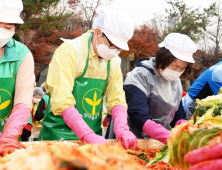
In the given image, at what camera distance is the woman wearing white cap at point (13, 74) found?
6.57 feet

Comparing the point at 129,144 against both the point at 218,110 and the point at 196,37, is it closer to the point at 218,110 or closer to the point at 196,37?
the point at 218,110

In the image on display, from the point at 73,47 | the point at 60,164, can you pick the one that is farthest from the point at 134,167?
the point at 73,47

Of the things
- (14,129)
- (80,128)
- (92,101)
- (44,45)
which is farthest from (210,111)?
(44,45)

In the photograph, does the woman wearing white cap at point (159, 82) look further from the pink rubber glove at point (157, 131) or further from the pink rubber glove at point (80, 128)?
the pink rubber glove at point (80, 128)

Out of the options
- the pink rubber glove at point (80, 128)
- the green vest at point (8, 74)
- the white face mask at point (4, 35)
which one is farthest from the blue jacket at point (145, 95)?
the white face mask at point (4, 35)

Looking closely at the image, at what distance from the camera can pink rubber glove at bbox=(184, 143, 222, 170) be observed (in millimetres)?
782

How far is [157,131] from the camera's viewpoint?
7.87 ft

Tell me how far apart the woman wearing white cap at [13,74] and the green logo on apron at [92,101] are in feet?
1.86

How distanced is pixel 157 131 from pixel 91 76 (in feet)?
2.94

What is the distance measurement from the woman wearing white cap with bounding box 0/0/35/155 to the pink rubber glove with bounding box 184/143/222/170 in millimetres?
1529

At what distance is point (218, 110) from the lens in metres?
1.51

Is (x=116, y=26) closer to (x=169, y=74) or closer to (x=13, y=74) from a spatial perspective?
(x=169, y=74)

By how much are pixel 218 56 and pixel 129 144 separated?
75.8ft

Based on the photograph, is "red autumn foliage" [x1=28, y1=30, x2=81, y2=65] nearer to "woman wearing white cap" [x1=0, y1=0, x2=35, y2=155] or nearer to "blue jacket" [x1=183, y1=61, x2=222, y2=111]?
"blue jacket" [x1=183, y1=61, x2=222, y2=111]
